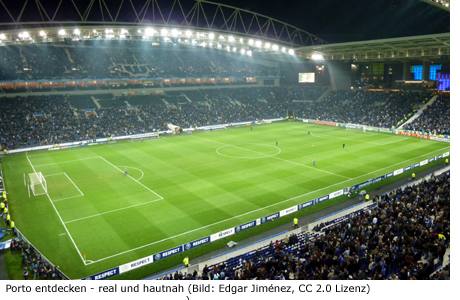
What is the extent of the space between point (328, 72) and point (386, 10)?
3529 cm

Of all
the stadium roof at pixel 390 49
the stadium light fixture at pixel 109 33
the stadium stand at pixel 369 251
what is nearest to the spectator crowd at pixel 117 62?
the stadium roof at pixel 390 49

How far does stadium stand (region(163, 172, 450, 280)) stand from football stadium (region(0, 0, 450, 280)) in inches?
3.9

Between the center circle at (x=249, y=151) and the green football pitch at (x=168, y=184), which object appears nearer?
the green football pitch at (x=168, y=184)

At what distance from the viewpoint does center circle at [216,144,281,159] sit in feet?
141

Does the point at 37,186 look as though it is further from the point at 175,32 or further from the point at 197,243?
the point at 175,32

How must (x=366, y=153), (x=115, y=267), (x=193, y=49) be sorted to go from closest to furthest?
(x=115, y=267), (x=366, y=153), (x=193, y=49)

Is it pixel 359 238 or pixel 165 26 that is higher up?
pixel 165 26

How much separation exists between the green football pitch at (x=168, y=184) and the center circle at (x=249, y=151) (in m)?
0.13

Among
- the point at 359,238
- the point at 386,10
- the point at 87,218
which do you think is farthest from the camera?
the point at 386,10

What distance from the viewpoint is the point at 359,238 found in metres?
17.2

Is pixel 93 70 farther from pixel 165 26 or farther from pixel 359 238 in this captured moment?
pixel 359 238

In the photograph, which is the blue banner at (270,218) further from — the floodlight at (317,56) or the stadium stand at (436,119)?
the floodlight at (317,56)

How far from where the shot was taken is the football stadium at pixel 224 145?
1909cm
